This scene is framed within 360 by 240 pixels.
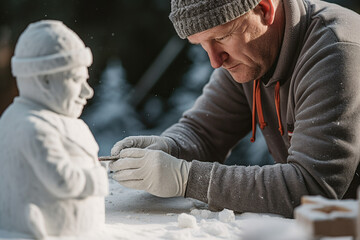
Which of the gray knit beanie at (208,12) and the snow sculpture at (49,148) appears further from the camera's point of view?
the gray knit beanie at (208,12)

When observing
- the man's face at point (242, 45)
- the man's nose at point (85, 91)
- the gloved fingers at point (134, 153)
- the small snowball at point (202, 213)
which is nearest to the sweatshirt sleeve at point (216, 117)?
the man's face at point (242, 45)

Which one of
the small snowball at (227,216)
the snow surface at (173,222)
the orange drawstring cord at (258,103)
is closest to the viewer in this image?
the snow surface at (173,222)

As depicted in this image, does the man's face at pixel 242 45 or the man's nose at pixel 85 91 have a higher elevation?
the man's nose at pixel 85 91

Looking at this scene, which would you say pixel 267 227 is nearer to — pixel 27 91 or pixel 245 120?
pixel 27 91

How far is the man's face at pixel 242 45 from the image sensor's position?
7.14ft

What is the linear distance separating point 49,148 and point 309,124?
1090 millimetres

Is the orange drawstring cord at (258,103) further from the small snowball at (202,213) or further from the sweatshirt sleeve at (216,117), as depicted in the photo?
the small snowball at (202,213)

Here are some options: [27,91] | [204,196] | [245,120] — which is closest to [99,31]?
[245,120]

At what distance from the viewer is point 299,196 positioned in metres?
1.94

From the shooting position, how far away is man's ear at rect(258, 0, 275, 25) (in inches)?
87.0

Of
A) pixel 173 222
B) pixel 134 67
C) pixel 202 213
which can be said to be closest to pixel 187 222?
pixel 173 222

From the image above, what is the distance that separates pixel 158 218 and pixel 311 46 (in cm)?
100

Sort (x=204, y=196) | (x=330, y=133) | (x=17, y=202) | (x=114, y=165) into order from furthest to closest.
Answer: (x=114, y=165) → (x=204, y=196) → (x=330, y=133) → (x=17, y=202)

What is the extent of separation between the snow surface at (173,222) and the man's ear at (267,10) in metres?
0.90
